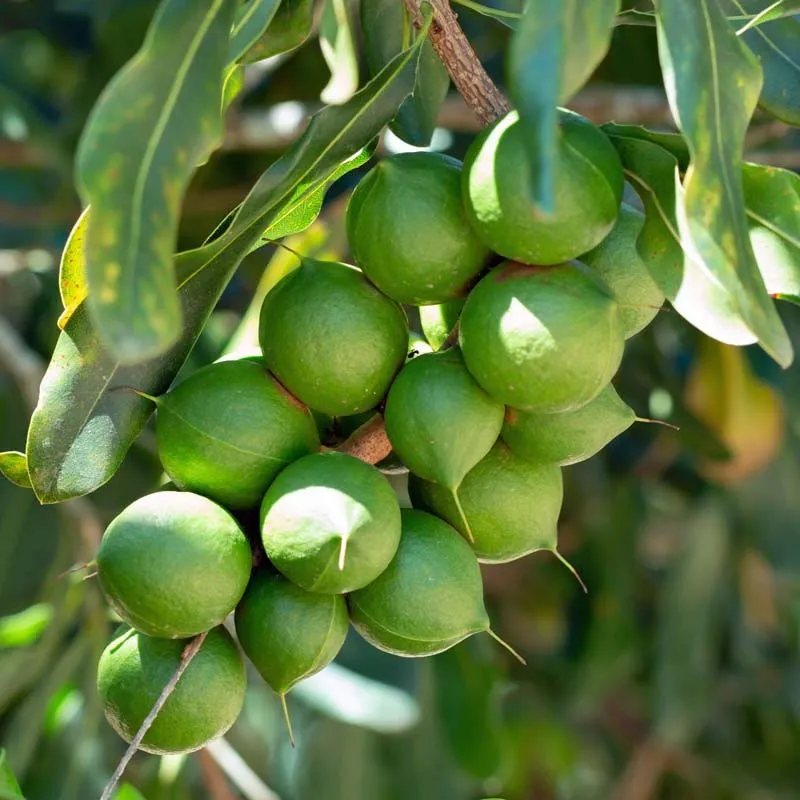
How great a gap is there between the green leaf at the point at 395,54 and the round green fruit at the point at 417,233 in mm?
218

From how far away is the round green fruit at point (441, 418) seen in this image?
104 cm

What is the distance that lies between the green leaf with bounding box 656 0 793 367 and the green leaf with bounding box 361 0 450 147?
14.2 inches

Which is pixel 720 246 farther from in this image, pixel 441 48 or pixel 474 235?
pixel 441 48

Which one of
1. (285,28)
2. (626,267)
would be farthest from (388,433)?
(285,28)

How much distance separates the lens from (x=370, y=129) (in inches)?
45.8

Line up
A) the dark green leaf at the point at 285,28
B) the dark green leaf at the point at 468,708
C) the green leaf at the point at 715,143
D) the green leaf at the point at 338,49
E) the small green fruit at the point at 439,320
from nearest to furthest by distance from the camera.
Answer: the green leaf at the point at 715,143
the small green fruit at the point at 439,320
the dark green leaf at the point at 285,28
the green leaf at the point at 338,49
the dark green leaf at the point at 468,708

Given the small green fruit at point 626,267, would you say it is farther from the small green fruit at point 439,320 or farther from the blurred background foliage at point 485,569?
the blurred background foliage at point 485,569

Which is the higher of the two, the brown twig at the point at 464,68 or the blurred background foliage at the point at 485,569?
the brown twig at the point at 464,68

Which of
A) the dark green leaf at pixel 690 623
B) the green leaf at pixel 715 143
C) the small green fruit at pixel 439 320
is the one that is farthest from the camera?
the dark green leaf at pixel 690 623

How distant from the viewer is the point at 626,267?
3.71 ft

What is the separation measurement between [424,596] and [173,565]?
223mm

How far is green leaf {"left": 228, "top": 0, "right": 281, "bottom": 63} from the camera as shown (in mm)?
1072

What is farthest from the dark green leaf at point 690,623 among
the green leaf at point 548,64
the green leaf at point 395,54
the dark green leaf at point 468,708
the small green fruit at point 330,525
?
the green leaf at point 548,64

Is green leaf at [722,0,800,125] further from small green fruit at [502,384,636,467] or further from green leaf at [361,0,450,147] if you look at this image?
small green fruit at [502,384,636,467]
